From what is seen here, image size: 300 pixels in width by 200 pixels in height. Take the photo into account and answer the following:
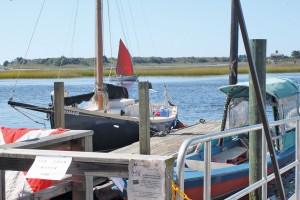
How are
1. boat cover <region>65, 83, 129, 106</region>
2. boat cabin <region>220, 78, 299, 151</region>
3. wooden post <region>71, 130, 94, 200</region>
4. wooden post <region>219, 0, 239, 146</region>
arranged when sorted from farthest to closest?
boat cover <region>65, 83, 129, 106</region>, boat cabin <region>220, 78, 299, 151</region>, wooden post <region>219, 0, 239, 146</region>, wooden post <region>71, 130, 94, 200</region>

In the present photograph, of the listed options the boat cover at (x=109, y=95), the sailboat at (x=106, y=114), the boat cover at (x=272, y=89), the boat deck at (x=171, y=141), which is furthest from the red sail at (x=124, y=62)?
the boat cover at (x=272, y=89)

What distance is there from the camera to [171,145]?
13430mm

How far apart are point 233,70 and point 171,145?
270cm

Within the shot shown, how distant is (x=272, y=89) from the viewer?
11.3 m

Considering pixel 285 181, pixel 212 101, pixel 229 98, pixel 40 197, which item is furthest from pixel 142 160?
pixel 212 101

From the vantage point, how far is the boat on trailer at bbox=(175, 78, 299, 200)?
9312mm

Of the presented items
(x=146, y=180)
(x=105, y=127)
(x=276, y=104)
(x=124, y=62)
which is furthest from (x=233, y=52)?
(x=124, y=62)

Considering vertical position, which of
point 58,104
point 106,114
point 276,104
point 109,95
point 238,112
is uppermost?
point 58,104

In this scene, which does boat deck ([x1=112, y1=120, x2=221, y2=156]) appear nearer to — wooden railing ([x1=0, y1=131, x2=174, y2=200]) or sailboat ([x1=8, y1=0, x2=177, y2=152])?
sailboat ([x1=8, y1=0, x2=177, y2=152])

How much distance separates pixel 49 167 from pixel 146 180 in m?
0.73

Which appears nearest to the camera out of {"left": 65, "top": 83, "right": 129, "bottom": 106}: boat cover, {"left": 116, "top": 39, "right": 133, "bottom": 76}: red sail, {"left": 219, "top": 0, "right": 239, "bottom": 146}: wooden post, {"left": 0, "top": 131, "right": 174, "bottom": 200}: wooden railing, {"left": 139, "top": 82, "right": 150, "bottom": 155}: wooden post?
{"left": 0, "top": 131, "right": 174, "bottom": 200}: wooden railing

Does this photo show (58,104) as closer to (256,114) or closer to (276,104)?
(276,104)

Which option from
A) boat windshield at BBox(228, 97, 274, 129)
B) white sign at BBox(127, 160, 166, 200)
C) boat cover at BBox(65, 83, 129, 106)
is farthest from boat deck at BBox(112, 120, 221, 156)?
white sign at BBox(127, 160, 166, 200)

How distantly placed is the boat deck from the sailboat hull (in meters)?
1.13
